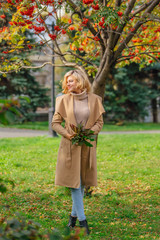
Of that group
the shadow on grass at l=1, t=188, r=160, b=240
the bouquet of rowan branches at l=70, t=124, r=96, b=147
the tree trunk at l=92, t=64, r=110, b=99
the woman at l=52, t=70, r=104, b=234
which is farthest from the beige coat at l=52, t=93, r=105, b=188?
the tree trunk at l=92, t=64, r=110, b=99

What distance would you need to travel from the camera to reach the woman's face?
12.0ft

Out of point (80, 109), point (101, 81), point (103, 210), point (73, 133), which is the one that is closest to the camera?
point (73, 133)

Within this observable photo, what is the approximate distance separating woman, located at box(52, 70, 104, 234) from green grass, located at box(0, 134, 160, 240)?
0.51 metres

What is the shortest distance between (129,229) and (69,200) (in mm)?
1413

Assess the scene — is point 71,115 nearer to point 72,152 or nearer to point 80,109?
point 80,109

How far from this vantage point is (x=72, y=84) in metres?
3.66

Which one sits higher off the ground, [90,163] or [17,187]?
[90,163]

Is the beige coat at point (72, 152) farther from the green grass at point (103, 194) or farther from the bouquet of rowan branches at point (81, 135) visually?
the green grass at point (103, 194)

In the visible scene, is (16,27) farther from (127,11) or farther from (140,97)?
(140,97)

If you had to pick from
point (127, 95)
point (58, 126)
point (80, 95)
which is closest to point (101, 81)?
point (80, 95)

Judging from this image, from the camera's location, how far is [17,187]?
5633 millimetres

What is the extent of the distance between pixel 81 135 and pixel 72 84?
0.63 m

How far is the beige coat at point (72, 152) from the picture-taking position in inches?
141

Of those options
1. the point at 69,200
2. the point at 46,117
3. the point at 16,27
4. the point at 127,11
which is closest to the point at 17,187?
the point at 69,200
